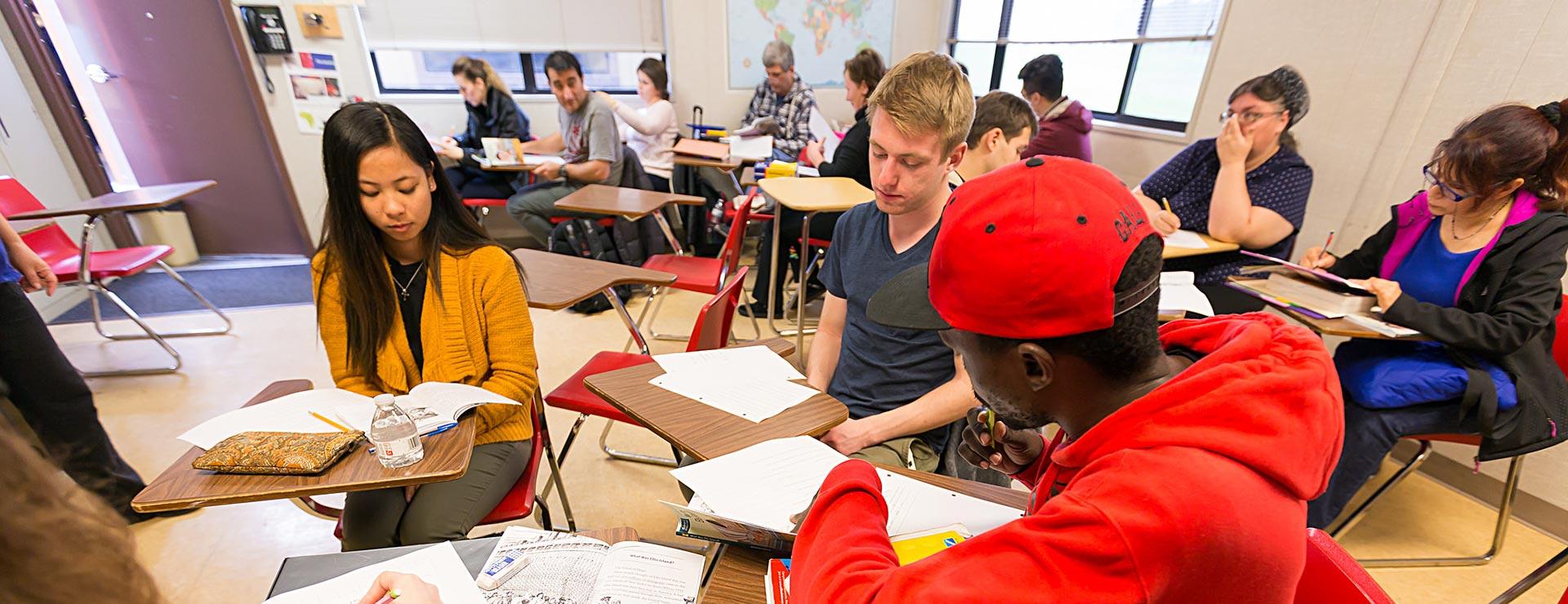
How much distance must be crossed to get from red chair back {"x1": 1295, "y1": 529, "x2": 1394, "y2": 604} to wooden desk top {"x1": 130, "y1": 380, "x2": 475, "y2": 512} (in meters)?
1.25

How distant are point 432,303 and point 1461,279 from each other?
8.92 ft

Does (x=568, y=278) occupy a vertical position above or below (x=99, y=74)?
below

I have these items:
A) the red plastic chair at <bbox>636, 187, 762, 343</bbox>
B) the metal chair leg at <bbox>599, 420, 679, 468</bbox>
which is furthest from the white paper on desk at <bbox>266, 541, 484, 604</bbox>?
the red plastic chair at <bbox>636, 187, 762, 343</bbox>

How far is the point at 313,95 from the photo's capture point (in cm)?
401

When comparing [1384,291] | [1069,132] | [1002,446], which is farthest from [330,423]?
[1069,132]

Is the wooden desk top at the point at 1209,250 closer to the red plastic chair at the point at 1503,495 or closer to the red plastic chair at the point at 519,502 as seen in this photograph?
the red plastic chair at the point at 1503,495

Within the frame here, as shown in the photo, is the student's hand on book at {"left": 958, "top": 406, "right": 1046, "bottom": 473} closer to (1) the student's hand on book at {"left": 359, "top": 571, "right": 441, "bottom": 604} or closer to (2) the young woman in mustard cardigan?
(1) the student's hand on book at {"left": 359, "top": 571, "right": 441, "bottom": 604}

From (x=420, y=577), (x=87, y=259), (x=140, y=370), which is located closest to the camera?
(x=420, y=577)

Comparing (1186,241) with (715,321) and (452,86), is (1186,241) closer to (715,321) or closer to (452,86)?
(715,321)

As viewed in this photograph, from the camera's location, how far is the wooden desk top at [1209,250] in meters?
2.10

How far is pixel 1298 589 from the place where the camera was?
0.78 m

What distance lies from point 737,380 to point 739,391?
1.7 inches

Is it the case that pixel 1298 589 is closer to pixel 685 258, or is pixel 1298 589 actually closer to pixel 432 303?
pixel 432 303

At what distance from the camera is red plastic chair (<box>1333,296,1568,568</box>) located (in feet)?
5.25
